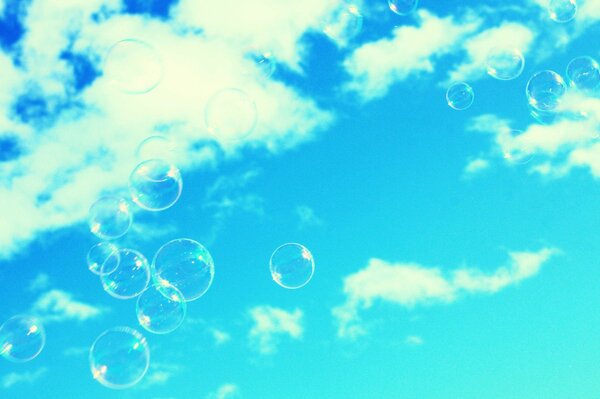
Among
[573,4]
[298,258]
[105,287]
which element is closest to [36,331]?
[105,287]

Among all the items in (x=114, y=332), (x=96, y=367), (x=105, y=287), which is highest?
(x=105, y=287)

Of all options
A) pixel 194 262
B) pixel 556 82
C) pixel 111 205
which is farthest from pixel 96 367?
pixel 556 82

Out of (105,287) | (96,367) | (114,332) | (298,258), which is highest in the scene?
(298,258)

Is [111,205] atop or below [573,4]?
below

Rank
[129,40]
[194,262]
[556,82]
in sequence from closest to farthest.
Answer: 1. [194,262]
2. [129,40]
3. [556,82]

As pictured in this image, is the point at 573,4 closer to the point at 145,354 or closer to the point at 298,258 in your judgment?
the point at 298,258

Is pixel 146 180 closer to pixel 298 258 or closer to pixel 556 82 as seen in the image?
pixel 298 258

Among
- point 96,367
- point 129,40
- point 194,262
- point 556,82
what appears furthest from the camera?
point 556,82

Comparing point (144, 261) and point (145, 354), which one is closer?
point (145, 354)

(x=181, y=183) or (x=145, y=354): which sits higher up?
(x=181, y=183)
